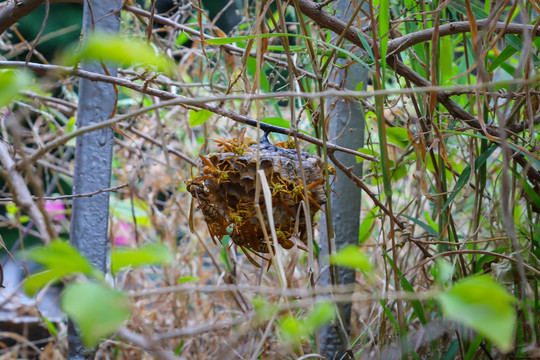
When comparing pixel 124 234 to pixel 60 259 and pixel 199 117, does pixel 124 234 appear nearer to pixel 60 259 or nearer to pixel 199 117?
pixel 199 117

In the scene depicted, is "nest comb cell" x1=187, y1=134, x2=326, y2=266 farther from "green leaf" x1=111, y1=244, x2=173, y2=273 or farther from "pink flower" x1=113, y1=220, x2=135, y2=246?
"pink flower" x1=113, y1=220, x2=135, y2=246

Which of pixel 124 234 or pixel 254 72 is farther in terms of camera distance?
pixel 124 234

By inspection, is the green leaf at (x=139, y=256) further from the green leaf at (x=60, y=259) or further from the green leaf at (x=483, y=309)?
the green leaf at (x=483, y=309)

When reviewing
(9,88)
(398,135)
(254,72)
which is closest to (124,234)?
(254,72)

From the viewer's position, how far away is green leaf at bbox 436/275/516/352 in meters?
0.19

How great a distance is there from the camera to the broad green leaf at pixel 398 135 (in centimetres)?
77

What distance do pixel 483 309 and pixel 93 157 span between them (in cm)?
60

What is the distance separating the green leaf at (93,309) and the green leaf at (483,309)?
144 mm

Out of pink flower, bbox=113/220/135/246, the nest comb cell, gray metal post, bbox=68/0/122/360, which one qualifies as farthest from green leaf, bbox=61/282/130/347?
pink flower, bbox=113/220/135/246

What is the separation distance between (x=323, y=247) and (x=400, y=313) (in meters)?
0.33

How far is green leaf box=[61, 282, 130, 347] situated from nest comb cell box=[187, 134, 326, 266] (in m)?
0.35

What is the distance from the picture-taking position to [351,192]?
32.9 inches

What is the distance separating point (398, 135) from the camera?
0.79 meters

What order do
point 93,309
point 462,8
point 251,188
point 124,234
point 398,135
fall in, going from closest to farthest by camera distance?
point 93,309, point 251,188, point 462,8, point 398,135, point 124,234
